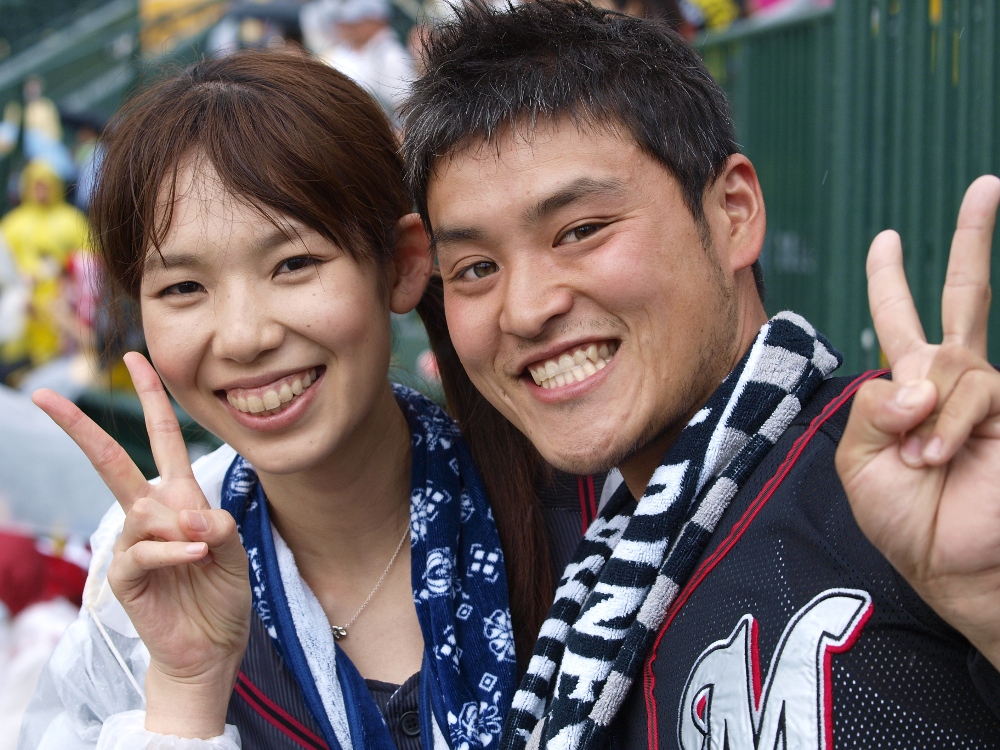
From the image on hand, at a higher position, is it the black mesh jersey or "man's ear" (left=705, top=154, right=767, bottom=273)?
"man's ear" (left=705, top=154, right=767, bottom=273)

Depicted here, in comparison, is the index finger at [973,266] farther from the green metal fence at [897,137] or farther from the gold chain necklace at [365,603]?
the green metal fence at [897,137]

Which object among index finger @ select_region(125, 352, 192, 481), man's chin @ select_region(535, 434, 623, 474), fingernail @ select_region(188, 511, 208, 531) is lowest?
fingernail @ select_region(188, 511, 208, 531)

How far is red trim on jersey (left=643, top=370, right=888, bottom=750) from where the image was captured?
130cm

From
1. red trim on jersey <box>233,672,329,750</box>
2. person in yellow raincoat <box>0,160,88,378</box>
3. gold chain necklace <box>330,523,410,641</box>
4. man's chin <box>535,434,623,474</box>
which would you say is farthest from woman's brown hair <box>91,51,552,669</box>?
person in yellow raincoat <box>0,160,88,378</box>

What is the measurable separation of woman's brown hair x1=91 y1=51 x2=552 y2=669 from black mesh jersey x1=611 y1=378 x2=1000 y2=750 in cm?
84

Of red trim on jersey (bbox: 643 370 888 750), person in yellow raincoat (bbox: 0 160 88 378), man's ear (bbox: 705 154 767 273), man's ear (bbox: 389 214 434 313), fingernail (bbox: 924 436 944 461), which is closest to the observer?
fingernail (bbox: 924 436 944 461)

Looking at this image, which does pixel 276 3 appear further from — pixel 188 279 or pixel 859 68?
pixel 188 279

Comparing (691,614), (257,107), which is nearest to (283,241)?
(257,107)

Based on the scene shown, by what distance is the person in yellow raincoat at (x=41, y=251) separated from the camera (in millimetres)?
7977

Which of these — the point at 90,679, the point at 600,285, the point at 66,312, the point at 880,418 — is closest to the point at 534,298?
the point at 600,285

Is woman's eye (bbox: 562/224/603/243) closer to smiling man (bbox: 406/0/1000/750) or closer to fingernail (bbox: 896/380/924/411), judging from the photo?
smiling man (bbox: 406/0/1000/750)

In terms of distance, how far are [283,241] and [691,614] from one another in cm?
104

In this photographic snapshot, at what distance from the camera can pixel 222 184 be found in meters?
1.85

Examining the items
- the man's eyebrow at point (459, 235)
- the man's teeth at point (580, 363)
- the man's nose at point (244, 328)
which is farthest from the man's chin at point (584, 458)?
the man's nose at point (244, 328)
